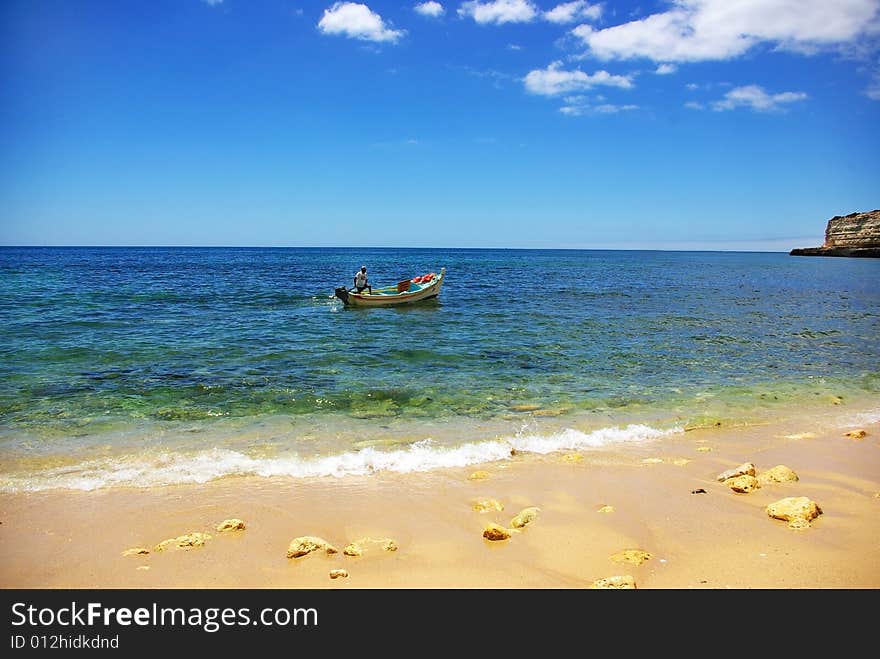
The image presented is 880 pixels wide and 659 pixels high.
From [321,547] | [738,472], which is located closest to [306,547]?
[321,547]

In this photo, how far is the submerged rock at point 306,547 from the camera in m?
4.80

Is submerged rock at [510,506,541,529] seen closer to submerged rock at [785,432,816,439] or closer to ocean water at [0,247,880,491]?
ocean water at [0,247,880,491]

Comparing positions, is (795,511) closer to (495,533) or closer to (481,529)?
(495,533)

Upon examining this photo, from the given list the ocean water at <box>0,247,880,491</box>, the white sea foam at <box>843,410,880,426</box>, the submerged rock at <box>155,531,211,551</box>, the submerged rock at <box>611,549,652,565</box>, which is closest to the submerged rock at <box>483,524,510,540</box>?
the submerged rock at <box>611,549,652,565</box>

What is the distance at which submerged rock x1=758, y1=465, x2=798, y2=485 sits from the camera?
21.4 ft

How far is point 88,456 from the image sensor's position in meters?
7.57

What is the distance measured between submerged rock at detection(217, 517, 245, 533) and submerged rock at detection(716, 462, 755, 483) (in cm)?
587

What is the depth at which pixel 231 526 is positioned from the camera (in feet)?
17.5

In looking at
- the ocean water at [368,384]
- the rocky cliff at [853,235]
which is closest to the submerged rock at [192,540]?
the ocean water at [368,384]

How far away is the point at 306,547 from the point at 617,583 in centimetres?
283

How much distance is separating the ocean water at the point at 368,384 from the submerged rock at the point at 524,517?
1.80 metres
